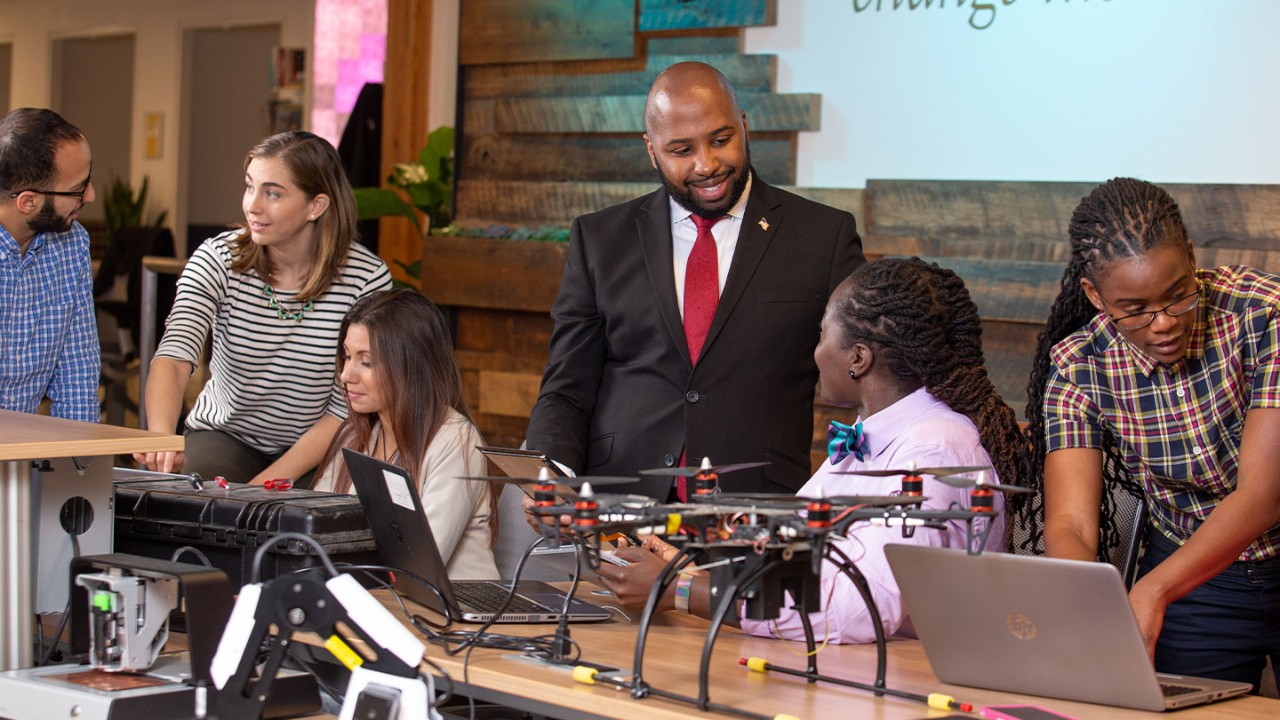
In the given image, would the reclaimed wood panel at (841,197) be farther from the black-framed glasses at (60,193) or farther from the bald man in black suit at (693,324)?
the black-framed glasses at (60,193)

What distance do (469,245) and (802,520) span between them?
11.0 feet

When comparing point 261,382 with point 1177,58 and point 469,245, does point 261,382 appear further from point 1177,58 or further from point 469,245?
point 1177,58

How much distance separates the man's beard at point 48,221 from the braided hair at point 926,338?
1628 millimetres

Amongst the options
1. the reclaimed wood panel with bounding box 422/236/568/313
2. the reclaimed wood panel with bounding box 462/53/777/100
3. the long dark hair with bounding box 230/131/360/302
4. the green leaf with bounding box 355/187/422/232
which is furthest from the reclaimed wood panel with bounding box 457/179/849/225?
the long dark hair with bounding box 230/131/360/302

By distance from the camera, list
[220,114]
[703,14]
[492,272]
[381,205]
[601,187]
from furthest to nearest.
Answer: [220,114] < [381,205] < [492,272] < [601,187] < [703,14]

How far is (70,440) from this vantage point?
85.4 inches

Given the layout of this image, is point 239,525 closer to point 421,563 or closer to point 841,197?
point 421,563

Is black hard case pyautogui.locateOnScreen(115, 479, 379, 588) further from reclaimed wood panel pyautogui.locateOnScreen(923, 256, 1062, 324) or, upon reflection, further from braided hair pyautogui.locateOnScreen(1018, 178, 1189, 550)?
reclaimed wood panel pyautogui.locateOnScreen(923, 256, 1062, 324)

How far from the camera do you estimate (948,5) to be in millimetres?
3971

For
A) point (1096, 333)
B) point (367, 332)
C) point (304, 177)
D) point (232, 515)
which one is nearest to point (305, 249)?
point (304, 177)

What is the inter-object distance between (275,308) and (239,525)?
912 mm

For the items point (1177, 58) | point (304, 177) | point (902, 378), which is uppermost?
point (1177, 58)

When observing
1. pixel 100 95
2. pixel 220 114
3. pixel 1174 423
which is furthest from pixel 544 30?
pixel 100 95

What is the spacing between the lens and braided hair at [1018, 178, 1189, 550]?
209cm
